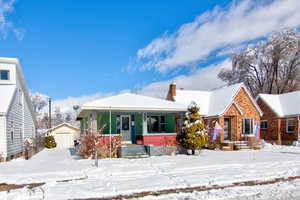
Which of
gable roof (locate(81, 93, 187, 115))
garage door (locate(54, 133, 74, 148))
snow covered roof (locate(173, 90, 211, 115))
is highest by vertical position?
snow covered roof (locate(173, 90, 211, 115))

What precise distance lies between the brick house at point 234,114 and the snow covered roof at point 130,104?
5288 millimetres

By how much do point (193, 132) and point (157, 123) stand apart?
4.09 metres

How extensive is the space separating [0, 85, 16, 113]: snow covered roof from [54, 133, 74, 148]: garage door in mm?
17247

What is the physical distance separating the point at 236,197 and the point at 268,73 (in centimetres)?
3669

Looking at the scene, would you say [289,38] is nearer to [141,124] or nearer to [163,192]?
[141,124]

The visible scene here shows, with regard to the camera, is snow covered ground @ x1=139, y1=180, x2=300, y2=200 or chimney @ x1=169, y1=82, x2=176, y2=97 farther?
chimney @ x1=169, y1=82, x2=176, y2=97

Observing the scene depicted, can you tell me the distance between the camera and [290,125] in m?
22.8

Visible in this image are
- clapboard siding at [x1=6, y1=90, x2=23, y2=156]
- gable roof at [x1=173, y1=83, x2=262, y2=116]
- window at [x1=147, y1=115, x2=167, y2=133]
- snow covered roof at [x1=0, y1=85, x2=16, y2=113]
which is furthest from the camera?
gable roof at [x1=173, y1=83, x2=262, y2=116]

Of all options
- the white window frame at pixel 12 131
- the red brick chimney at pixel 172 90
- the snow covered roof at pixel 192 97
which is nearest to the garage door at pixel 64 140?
the red brick chimney at pixel 172 90

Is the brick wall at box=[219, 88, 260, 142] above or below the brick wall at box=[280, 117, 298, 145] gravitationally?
above

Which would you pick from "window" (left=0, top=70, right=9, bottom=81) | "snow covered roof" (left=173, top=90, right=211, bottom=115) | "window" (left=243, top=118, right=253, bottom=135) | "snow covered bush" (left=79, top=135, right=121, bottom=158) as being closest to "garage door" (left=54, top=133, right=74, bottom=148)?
"window" (left=0, top=70, right=9, bottom=81)

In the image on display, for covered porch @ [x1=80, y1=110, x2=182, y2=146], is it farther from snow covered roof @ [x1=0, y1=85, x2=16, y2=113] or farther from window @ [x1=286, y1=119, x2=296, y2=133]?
window @ [x1=286, y1=119, x2=296, y2=133]

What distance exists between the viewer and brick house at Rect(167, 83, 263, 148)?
20797 mm

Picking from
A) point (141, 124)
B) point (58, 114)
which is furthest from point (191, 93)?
point (58, 114)
